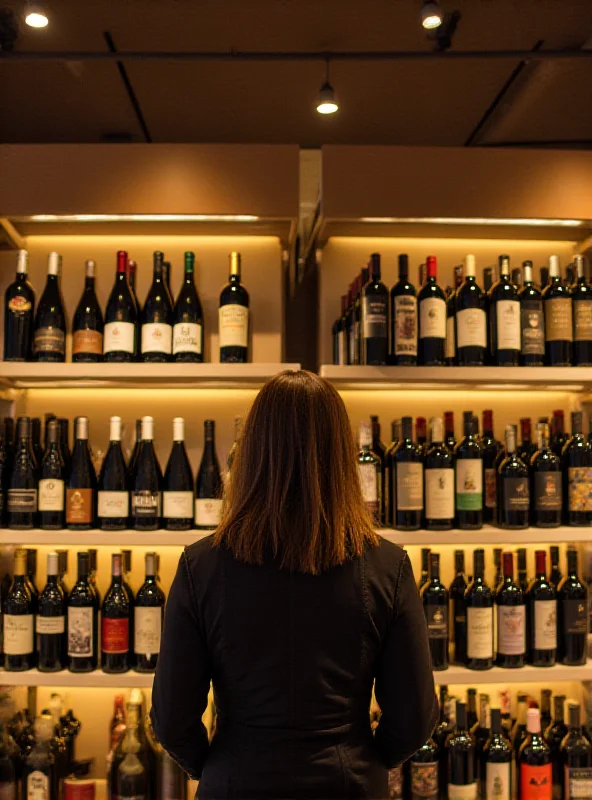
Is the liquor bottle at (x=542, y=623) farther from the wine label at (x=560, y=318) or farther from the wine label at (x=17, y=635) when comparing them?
the wine label at (x=17, y=635)

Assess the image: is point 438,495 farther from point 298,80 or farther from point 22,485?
point 298,80

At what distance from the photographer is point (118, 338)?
2.28 metres

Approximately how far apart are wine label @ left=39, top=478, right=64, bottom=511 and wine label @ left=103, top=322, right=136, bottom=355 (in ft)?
1.41

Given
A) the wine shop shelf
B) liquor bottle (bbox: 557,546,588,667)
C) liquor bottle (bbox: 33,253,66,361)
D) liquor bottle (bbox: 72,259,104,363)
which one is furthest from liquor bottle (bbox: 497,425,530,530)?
liquor bottle (bbox: 33,253,66,361)

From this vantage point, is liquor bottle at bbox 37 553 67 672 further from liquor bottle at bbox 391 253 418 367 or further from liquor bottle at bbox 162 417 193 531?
liquor bottle at bbox 391 253 418 367

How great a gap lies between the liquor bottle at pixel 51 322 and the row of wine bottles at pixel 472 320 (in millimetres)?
904

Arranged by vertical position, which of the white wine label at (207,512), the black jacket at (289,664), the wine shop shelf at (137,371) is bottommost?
the black jacket at (289,664)

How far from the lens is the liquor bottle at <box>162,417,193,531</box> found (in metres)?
2.26

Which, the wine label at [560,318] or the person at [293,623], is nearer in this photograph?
the person at [293,623]

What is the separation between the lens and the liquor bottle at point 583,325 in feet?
7.58

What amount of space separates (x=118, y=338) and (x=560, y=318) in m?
1.35

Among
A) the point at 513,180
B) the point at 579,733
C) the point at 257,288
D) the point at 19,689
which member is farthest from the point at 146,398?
the point at 579,733

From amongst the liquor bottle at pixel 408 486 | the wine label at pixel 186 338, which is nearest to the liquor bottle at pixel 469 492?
the liquor bottle at pixel 408 486

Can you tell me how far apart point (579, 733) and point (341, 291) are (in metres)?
1.58
